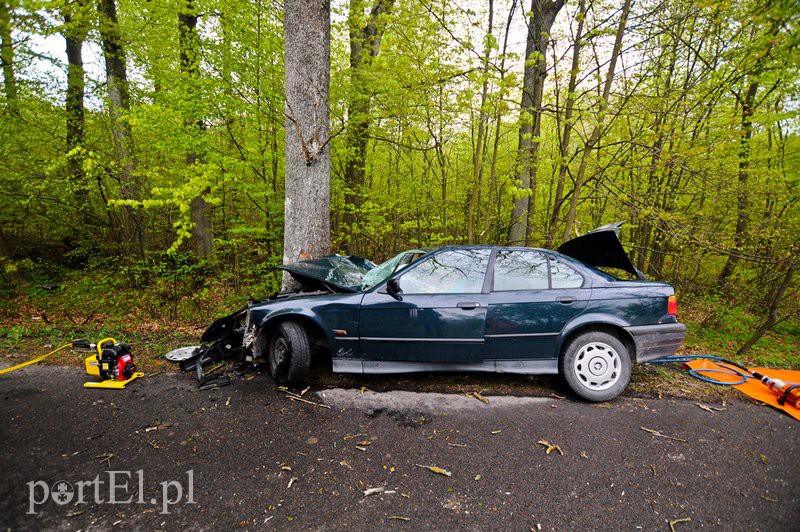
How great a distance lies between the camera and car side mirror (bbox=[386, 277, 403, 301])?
129 inches

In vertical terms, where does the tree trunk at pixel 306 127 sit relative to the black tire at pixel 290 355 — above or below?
above

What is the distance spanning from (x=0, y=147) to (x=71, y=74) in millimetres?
2152

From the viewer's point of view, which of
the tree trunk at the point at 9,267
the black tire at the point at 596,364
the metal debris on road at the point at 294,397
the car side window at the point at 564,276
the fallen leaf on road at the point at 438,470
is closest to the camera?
the fallen leaf on road at the point at 438,470

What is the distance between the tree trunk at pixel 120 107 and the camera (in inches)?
258

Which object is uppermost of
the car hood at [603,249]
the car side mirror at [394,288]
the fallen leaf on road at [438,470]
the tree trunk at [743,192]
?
the tree trunk at [743,192]

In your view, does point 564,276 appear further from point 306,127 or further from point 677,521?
point 306,127

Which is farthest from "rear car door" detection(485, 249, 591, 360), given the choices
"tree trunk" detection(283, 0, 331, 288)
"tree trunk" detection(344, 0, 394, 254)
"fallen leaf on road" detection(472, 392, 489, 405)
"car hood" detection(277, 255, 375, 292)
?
"tree trunk" detection(344, 0, 394, 254)

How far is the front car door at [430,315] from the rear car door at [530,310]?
134mm

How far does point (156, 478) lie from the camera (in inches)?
85.4

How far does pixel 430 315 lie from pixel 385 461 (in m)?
1.34

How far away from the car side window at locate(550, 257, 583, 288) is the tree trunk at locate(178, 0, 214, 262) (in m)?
5.03

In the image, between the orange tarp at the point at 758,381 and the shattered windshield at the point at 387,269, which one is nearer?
the orange tarp at the point at 758,381

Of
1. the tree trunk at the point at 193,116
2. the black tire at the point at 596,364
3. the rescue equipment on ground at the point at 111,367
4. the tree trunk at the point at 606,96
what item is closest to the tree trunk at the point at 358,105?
the tree trunk at the point at 193,116

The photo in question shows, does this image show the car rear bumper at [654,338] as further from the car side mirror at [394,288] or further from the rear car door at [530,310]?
the car side mirror at [394,288]
